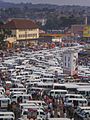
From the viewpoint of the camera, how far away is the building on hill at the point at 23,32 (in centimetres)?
2917

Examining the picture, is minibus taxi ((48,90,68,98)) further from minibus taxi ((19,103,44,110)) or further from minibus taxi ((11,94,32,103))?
minibus taxi ((19,103,44,110))

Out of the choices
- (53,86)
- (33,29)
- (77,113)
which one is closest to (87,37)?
(33,29)

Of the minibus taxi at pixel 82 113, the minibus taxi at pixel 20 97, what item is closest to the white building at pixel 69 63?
the minibus taxi at pixel 20 97

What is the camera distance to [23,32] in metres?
30.6

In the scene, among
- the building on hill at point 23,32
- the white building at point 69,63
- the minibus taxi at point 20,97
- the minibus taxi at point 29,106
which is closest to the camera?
the minibus taxi at point 29,106

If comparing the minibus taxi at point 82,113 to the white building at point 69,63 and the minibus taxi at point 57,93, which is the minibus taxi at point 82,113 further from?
the white building at point 69,63

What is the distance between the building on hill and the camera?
29.2 meters

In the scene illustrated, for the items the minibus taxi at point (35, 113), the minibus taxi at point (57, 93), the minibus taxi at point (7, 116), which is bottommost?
the minibus taxi at point (57, 93)

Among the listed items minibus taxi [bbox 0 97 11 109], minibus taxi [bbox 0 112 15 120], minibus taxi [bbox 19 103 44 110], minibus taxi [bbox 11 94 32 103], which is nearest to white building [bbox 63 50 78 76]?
minibus taxi [bbox 11 94 32 103]

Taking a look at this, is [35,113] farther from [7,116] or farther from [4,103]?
[4,103]

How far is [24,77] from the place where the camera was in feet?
48.4

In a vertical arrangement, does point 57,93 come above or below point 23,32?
above

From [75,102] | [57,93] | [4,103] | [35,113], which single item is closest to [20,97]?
[4,103]

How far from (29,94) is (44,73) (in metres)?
3.22
